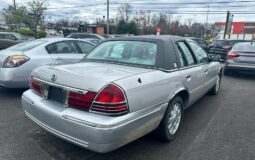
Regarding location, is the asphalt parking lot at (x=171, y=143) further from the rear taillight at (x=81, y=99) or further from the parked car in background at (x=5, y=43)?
the parked car in background at (x=5, y=43)

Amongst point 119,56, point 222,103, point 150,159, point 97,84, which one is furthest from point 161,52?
point 222,103

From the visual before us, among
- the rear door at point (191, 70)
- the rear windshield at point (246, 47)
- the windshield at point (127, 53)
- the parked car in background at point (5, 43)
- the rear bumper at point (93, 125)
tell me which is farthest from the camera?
the parked car in background at point (5, 43)

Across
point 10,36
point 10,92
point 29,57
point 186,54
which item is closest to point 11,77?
point 29,57

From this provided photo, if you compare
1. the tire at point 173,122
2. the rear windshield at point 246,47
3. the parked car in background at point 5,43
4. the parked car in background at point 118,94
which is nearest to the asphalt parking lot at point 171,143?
the tire at point 173,122

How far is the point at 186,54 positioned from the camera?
3830 mm

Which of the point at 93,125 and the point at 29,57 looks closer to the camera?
the point at 93,125

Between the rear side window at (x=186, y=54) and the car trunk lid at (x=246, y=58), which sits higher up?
the rear side window at (x=186, y=54)

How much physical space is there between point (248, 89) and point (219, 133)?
3932 millimetres

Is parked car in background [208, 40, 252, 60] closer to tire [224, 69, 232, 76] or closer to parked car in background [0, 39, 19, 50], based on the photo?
tire [224, 69, 232, 76]

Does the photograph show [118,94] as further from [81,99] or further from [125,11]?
[125,11]

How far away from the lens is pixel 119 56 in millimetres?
3494

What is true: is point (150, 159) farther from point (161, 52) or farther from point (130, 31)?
point (130, 31)

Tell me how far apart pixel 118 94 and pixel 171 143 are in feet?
4.65

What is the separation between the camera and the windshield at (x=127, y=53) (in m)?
3.25
